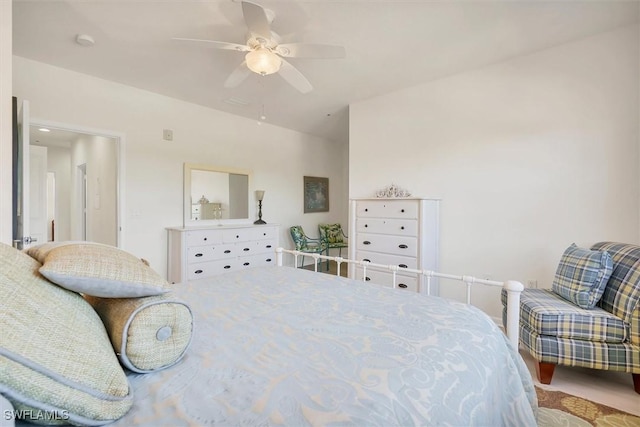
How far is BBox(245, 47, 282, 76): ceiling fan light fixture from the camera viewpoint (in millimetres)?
2023

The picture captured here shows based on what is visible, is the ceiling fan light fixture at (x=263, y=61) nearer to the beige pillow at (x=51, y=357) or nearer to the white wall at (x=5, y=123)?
the white wall at (x=5, y=123)

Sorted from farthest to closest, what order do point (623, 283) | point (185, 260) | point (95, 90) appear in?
point (185, 260)
point (95, 90)
point (623, 283)

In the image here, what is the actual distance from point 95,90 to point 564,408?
4.79 m

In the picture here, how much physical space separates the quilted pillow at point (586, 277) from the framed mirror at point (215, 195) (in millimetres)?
3899

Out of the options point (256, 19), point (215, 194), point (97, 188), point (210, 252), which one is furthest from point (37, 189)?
point (256, 19)

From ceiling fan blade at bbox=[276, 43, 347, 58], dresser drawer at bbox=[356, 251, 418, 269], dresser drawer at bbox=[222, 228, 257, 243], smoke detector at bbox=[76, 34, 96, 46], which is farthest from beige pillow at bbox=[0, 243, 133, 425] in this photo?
dresser drawer at bbox=[222, 228, 257, 243]

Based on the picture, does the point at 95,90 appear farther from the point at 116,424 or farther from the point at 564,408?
the point at 564,408

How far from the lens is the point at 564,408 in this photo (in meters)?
1.66

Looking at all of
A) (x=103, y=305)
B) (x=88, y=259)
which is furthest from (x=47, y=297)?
(x=103, y=305)

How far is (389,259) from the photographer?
327 cm

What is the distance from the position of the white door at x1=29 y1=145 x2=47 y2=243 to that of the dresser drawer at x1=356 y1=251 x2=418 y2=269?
4235 millimetres

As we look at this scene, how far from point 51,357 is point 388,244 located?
2990 mm

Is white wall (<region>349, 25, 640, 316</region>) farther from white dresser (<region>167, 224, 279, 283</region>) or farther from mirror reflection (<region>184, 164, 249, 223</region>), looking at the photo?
mirror reflection (<region>184, 164, 249, 223</region>)

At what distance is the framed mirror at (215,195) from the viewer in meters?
4.00
